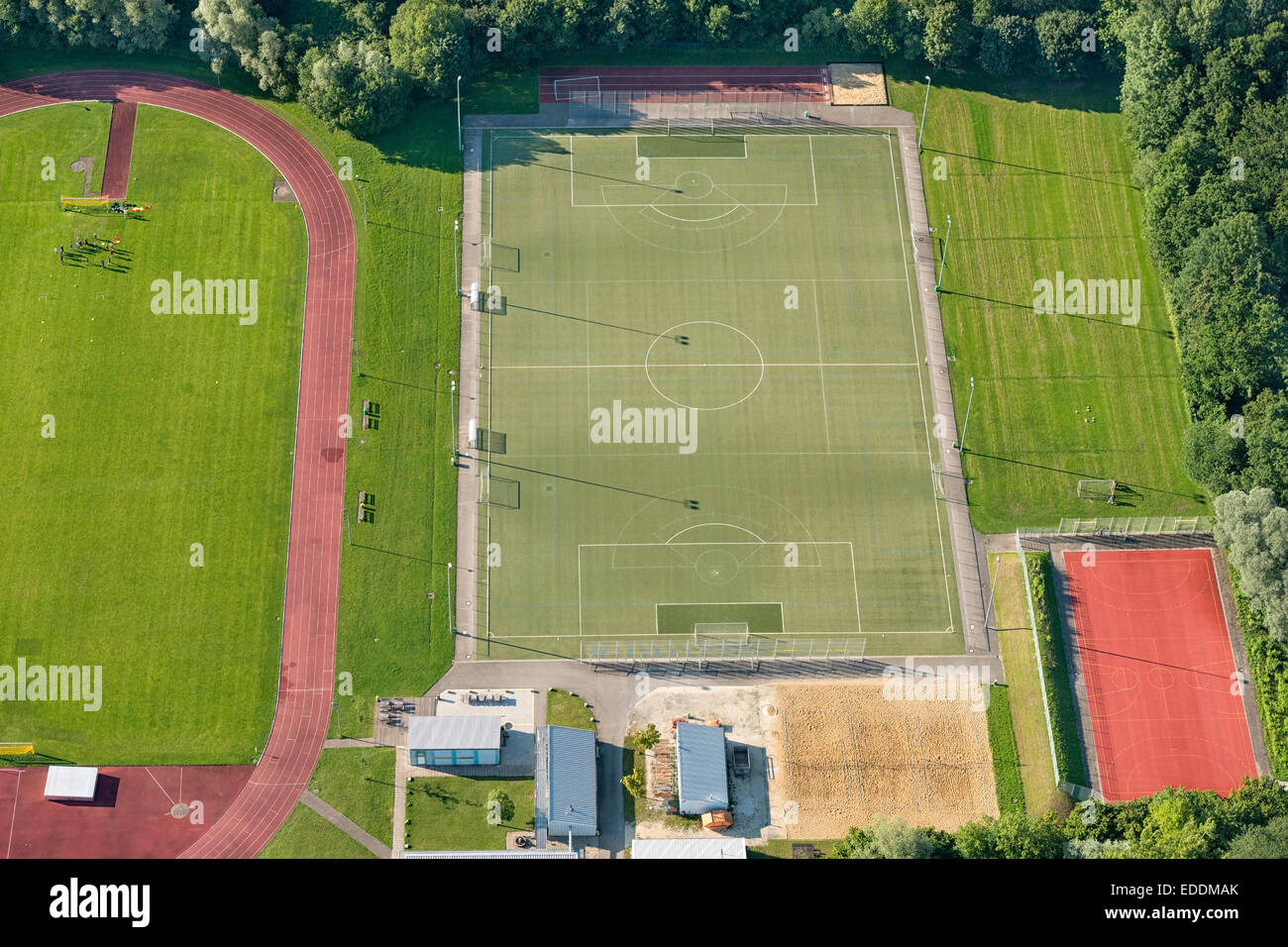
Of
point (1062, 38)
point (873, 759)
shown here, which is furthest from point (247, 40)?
point (873, 759)

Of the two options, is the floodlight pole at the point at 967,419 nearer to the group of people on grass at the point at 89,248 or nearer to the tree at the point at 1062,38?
the tree at the point at 1062,38

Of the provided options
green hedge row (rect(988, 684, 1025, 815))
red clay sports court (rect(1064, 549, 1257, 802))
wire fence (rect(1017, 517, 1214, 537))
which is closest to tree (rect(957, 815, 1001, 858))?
green hedge row (rect(988, 684, 1025, 815))

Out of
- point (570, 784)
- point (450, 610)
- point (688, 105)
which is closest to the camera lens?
point (570, 784)

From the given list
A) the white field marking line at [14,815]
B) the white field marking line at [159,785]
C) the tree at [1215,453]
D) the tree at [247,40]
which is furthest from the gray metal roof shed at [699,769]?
the tree at [247,40]

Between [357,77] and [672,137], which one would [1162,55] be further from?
[357,77]

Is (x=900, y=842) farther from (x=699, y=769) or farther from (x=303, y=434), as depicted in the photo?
(x=303, y=434)

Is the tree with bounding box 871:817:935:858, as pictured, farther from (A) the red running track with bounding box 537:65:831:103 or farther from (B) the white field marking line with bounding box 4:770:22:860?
(A) the red running track with bounding box 537:65:831:103
